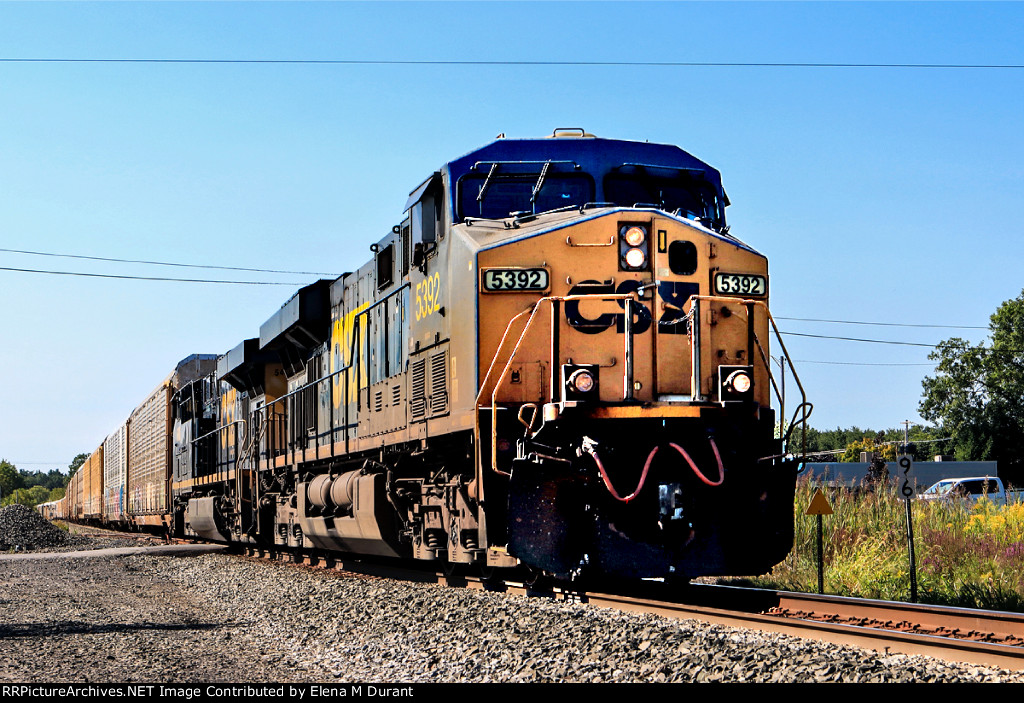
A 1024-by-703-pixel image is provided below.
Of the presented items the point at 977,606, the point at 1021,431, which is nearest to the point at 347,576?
the point at 977,606

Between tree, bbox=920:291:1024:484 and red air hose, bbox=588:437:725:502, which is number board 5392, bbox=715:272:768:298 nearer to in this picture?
red air hose, bbox=588:437:725:502

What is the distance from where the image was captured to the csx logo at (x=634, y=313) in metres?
7.98

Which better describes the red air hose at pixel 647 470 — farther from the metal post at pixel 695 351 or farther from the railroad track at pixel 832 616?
the railroad track at pixel 832 616

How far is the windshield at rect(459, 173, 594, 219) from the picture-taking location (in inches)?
350

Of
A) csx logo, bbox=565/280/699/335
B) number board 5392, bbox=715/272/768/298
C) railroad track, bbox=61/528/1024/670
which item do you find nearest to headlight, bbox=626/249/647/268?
csx logo, bbox=565/280/699/335

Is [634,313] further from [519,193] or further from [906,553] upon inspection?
[906,553]

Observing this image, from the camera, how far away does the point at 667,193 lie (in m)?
9.07

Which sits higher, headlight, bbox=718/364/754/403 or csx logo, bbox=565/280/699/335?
csx logo, bbox=565/280/699/335

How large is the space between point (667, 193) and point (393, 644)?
14.1 feet

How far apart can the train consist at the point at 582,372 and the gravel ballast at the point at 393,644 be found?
578mm

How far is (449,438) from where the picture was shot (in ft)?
30.4
